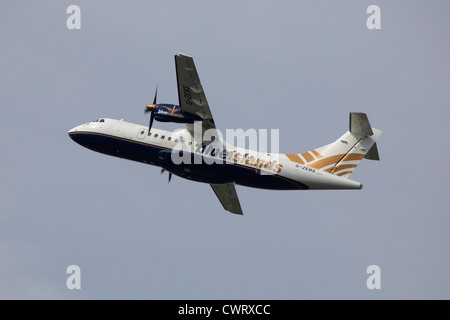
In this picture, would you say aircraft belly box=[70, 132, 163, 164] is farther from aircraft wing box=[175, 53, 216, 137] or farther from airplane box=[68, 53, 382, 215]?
aircraft wing box=[175, 53, 216, 137]

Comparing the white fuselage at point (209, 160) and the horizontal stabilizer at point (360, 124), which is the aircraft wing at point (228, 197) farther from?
the horizontal stabilizer at point (360, 124)

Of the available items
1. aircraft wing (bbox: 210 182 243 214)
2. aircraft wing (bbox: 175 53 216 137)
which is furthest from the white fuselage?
aircraft wing (bbox: 210 182 243 214)

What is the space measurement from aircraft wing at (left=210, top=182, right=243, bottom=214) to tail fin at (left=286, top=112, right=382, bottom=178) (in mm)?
5954

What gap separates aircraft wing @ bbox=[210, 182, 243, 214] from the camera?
160 feet

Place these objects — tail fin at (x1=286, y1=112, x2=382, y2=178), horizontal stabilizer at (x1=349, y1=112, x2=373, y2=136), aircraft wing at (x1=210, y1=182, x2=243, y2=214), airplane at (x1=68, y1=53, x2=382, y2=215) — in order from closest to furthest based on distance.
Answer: airplane at (x1=68, y1=53, x2=382, y2=215)
horizontal stabilizer at (x1=349, y1=112, x2=373, y2=136)
tail fin at (x1=286, y1=112, x2=382, y2=178)
aircraft wing at (x1=210, y1=182, x2=243, y2=214)

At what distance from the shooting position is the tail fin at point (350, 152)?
44.3m

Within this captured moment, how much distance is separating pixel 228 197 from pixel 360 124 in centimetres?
1105

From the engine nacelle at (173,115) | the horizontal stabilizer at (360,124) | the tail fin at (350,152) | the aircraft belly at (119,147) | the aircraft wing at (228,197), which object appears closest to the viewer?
the horizontal stabilizer at (360,124)

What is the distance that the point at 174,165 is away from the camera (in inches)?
1770

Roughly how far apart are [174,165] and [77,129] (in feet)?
27.6

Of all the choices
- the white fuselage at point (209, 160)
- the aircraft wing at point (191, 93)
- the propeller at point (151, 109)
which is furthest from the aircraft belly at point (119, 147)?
the aircraft wing at point (191, 93)

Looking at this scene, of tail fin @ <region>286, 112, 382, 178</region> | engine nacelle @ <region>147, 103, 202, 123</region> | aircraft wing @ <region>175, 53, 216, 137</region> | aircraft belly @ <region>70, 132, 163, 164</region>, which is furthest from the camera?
aircraft belly @ <region>70, 132, 163, 164</region>

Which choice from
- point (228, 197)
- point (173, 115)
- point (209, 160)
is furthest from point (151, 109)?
point (228, 197)

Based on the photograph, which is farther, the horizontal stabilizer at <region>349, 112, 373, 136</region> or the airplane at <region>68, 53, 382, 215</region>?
the horizontal stabilizer at <region>349, 112, 373, 136</region>
